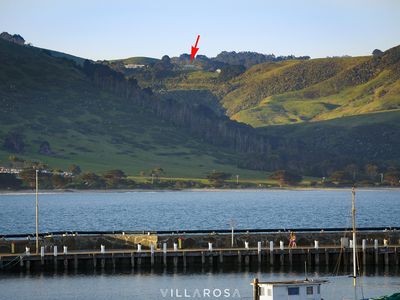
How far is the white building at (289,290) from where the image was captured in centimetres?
7462

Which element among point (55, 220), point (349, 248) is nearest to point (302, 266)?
point (349, 248)

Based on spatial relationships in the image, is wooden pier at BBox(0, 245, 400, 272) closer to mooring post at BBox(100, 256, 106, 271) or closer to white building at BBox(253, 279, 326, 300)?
mooring post at BBox(100, 256, 106, 271)

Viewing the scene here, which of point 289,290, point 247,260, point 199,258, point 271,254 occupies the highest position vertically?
point 271,254

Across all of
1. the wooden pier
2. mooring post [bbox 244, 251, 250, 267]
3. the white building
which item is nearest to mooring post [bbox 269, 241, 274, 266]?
the wooden pier

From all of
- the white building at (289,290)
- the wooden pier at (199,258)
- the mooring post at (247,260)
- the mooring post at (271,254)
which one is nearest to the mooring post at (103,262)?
the wooden pier at (199,258)

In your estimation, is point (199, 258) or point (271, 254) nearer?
point (199, 258)

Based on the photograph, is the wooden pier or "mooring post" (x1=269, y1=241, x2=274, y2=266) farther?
"mooring post" (x1=269, y1=241, x2=274, y2=266)

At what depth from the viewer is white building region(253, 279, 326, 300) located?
245 feet

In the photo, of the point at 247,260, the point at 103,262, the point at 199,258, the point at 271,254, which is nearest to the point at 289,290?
the point at 271,254

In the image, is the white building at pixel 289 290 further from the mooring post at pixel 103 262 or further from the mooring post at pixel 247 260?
the mooring post at pixel 103 262

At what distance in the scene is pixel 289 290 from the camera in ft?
246

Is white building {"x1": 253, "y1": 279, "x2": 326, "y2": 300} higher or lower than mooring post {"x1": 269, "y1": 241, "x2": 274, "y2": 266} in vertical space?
lower

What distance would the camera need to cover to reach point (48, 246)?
10469 centimetres

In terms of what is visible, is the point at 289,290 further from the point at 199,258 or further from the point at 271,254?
the point at 199,258
